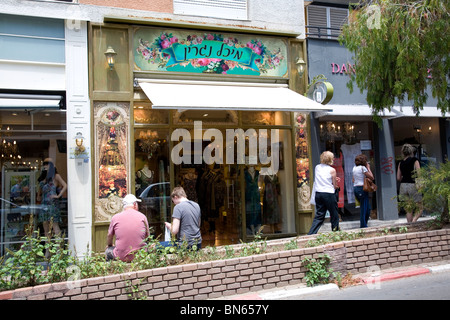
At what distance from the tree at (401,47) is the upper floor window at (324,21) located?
2.87 metres

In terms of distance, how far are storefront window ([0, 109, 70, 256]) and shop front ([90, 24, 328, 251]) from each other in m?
0.82

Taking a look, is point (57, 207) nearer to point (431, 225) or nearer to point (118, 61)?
point (118, 61)

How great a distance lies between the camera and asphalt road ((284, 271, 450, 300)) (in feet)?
16.6

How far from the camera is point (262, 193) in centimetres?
1016

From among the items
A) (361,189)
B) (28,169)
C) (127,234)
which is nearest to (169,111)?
(28,169)

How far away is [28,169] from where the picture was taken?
8500 millimetres

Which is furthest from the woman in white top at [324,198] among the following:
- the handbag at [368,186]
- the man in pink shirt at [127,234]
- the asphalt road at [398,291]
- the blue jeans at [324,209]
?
the man in pink shirt at [127,234]

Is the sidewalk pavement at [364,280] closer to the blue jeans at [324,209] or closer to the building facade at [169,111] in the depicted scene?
the blue jeans at [324,209]

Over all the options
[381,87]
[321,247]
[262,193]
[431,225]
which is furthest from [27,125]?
[431,225]

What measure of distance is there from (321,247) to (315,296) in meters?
0.75

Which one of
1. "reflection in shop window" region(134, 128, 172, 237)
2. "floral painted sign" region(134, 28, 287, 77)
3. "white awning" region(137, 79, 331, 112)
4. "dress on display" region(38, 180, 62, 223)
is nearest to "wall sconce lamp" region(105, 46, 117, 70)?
"floral painted sign" region(134, 28, 287, 77)

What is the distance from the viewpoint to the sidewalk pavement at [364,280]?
17.4 ft

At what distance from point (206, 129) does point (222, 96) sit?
1.20m

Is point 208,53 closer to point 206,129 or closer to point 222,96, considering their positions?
point 222,96
